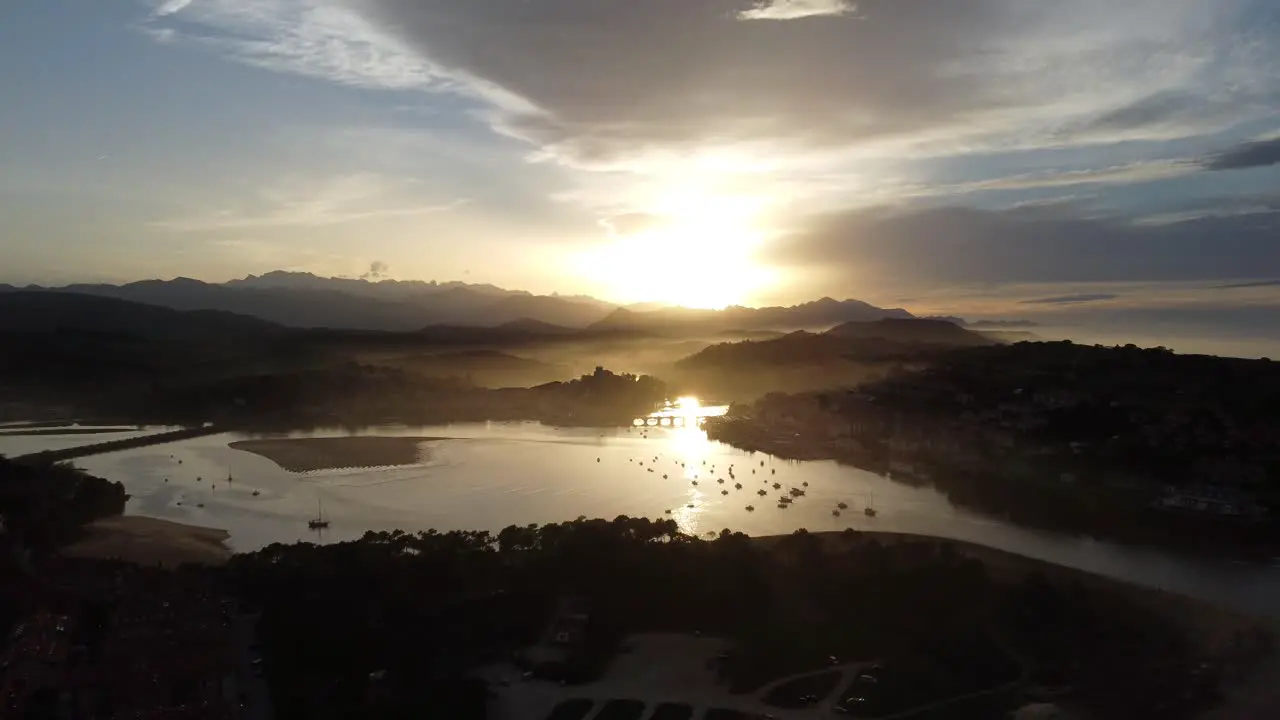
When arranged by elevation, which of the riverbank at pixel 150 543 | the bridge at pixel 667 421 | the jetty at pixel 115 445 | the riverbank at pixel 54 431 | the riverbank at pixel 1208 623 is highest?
the bridge at pixel 667 421

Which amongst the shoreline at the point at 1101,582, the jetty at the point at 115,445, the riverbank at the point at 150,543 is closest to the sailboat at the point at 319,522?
the riverbank at the point at 150,543

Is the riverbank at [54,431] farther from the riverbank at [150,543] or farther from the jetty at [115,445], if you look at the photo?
the riverbank at [150,543]

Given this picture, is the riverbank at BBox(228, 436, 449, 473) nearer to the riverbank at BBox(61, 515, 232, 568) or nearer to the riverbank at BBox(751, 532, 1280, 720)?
the riverbank at BBox(61, 515, 232, 568)

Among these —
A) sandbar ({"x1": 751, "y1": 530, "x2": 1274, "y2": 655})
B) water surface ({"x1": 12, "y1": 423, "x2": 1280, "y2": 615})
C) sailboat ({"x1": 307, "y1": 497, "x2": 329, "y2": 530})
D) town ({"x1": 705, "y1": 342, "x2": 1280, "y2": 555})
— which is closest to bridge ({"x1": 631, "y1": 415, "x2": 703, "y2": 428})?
town ({"x1": 705, "y1": 342, "x2": 1280, "y2": 555})

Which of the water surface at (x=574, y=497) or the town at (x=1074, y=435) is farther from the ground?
the town at (x=1074, y=435)

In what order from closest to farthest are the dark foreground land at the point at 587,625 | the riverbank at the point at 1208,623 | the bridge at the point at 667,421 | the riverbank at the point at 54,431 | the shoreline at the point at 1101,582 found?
the dark foreground land at the point at 587,625
the riverbank at the point at 1208,623
the shoreline at the point at 1101,582
the riverbank at the point at 54,431
the bridge at the point at 667,421

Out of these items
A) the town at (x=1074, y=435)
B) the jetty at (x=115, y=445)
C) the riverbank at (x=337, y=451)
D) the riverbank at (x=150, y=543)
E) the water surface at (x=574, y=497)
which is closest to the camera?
the riverbank at (x=150, y=543)

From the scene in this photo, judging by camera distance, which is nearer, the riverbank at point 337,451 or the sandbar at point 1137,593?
the sandbar at point 1137,593
